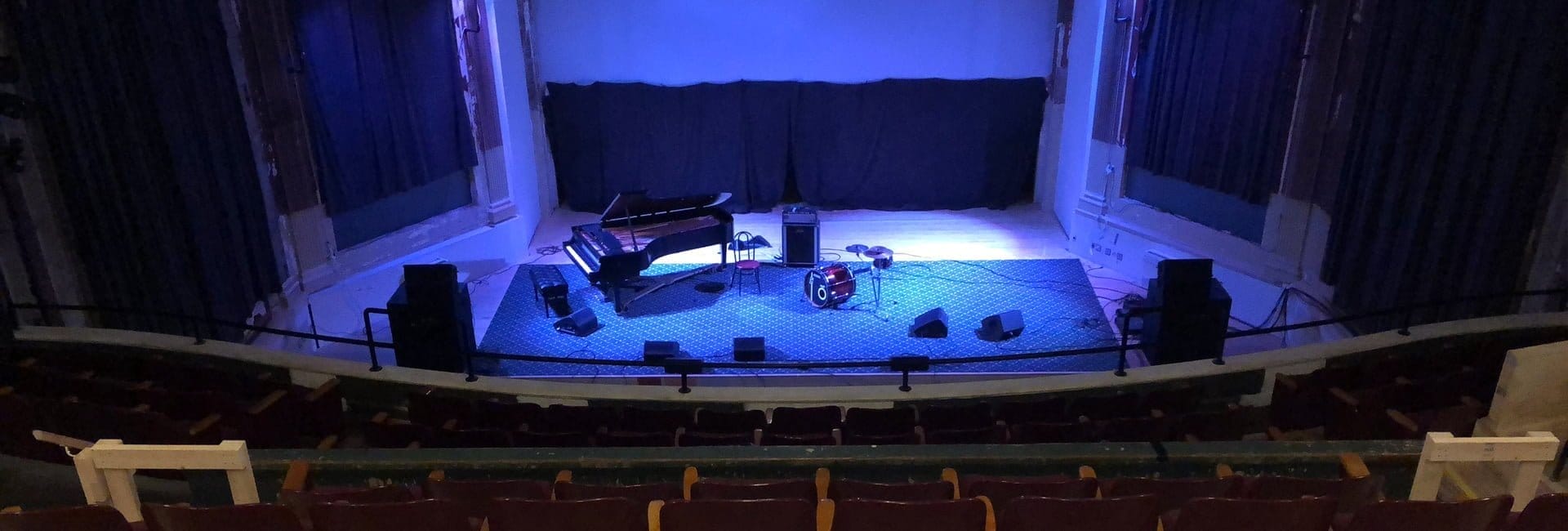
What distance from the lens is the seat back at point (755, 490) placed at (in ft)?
8.77

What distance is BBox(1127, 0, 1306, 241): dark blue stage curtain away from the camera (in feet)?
23.4

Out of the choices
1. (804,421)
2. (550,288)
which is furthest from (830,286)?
(804,421)

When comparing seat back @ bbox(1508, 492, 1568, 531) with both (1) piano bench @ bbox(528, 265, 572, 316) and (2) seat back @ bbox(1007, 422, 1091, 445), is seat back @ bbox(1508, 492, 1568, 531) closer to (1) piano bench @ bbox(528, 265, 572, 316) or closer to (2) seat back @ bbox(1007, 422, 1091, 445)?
(2) seat back @ bbox(1007, 422, 1091, 445)

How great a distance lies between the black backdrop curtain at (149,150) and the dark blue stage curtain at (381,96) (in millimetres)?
789

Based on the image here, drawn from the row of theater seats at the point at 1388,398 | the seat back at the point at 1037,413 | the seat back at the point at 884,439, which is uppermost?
the row of theater seats at the point at 1388,398

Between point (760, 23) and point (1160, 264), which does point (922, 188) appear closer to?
point (760, 23)

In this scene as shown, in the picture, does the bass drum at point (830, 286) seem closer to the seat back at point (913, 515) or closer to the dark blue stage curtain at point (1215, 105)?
the dark blue stage curtain at point (1215, 105)

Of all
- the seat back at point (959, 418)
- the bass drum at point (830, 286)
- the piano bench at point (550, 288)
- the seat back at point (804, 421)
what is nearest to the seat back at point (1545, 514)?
the seat back at point (959, 418)

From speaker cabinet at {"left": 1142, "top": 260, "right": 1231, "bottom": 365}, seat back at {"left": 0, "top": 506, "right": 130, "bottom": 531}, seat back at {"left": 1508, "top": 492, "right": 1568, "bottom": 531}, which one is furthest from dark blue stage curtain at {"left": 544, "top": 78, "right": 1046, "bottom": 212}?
seat back at {"left": 1508, "top": 492, "right": 1568, "bottom": 531}

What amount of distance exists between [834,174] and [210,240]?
23.7 feet

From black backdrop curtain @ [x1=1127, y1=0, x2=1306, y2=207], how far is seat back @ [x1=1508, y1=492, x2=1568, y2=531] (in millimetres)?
5377

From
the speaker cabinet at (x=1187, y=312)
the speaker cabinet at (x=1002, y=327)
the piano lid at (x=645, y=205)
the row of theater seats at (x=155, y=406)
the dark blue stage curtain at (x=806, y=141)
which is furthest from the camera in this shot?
the dark blue stage curtain at (x=806, y=141)

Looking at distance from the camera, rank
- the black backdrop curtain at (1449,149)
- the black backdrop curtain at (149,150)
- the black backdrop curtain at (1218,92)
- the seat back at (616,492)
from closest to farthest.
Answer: the seat back at (616,492)
the black backdrop curtain at (1449,149)
the black backdrop curtain at (149,150)
the black backdrop curtain at (1218,92)

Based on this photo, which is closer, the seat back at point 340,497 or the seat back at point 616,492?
the seat back at point 340,497
